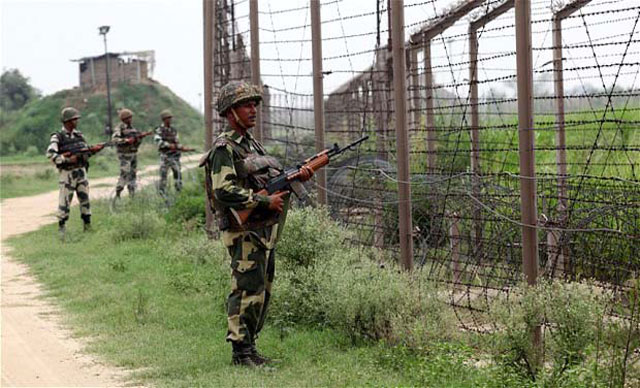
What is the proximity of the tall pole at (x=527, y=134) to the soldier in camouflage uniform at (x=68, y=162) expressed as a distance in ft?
29.8

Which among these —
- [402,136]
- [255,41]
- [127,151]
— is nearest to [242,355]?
[402,136]

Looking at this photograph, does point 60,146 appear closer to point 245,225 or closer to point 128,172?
point 128,172

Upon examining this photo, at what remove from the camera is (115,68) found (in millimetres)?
58469

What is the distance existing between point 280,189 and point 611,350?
2.56 meters

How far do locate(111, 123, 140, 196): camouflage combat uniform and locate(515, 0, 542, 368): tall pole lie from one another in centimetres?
1206

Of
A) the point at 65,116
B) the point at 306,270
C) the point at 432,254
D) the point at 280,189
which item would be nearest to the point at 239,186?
the point at 280,189

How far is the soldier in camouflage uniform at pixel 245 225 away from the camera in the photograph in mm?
6605

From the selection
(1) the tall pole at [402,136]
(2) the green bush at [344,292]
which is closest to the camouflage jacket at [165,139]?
(2) the green bush at [344,292]

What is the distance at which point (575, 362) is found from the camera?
17.8 ft

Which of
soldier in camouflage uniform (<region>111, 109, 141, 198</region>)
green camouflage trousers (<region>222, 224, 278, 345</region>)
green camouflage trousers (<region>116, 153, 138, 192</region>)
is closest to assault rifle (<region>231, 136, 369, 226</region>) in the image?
green camouflage trousers (<region>222, 224, 278, 345</region>)

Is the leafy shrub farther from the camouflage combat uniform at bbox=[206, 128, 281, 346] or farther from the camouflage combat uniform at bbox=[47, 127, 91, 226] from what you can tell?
the camouflage combat uniform at bbox=[47, 127, 91, 226]

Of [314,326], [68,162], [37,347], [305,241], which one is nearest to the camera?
[314,326]

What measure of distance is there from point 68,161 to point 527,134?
9.41 meters

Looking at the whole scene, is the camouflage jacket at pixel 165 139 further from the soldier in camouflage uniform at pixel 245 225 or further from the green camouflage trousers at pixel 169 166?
the soldier in camouflage uniform at pixel 245 225
